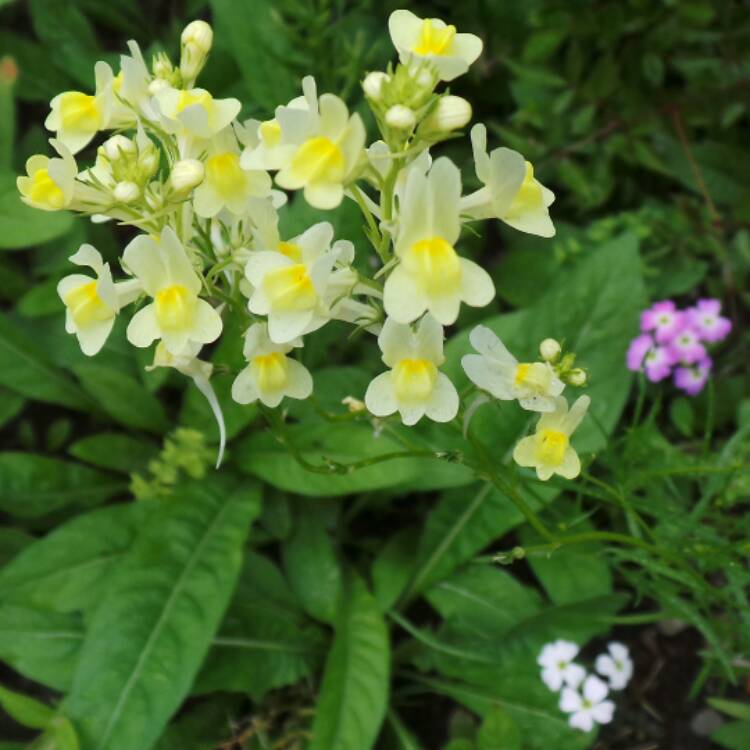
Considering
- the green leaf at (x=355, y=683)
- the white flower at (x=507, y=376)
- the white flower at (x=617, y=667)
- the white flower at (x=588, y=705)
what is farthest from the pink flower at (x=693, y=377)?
the white flower at (x=507, y=376)

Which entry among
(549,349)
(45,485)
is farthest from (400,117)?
(45,485)

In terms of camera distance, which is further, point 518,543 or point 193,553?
point 518,543

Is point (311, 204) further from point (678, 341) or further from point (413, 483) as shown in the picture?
point (678, 341)

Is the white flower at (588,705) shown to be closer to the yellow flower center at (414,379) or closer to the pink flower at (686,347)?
the pink flower at (686,347)

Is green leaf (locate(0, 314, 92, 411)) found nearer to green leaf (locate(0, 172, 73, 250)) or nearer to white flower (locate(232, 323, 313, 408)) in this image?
green leaf (locate(0, 172, 73, 250))

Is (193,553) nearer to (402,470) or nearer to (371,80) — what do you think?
(402,470)

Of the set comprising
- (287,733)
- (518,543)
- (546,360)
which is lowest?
(287,733)

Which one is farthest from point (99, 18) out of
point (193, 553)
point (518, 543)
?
point (518, 543)

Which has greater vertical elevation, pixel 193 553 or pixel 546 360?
pixel 546 360
